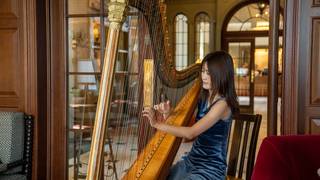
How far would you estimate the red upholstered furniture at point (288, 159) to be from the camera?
121cm

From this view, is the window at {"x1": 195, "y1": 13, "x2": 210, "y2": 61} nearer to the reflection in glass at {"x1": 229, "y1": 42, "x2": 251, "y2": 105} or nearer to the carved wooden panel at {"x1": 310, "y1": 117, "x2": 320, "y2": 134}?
the reflection in glass at {"x1": 229, "y1": 42, "x2": 251, "y2": 105}

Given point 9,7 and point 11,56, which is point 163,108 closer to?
point 11,56

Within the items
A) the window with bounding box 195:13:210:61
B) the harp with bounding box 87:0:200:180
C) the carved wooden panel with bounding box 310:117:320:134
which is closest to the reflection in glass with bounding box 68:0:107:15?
the harp with bounding box 87:0:200:180

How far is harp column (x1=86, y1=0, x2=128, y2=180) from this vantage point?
0.99m

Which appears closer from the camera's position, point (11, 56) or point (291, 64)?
point (291, 64)

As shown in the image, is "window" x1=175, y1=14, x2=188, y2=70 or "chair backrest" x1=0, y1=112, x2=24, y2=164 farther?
"window" x1=175, y1=14, x2=188, y2=70

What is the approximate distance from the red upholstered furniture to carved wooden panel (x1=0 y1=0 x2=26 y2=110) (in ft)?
6.09

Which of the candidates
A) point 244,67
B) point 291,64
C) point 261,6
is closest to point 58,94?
point 291,64

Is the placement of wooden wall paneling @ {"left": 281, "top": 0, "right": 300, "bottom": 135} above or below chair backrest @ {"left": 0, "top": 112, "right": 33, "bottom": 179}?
above

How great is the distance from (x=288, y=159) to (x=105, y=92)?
72 centimetres

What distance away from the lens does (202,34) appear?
8.30 metres

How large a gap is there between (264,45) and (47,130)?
931 centimetres

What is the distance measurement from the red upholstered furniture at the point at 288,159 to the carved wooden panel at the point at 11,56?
6.09ft

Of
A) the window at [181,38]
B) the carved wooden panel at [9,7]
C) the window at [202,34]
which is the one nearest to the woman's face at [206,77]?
the carved wooden panel at [9,7]
